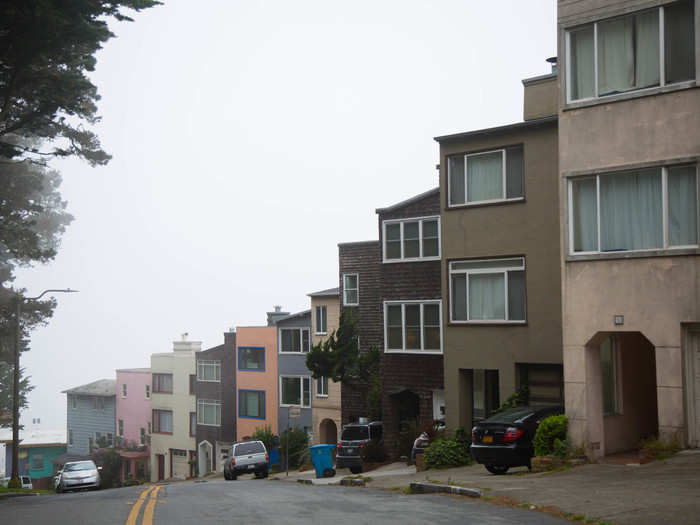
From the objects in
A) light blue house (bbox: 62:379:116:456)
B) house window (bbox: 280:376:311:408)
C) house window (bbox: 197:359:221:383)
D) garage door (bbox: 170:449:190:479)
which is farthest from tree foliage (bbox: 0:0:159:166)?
light blue house (bbox: 62:379:116:456)

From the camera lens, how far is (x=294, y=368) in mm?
53250

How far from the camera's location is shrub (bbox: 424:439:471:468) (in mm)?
24812

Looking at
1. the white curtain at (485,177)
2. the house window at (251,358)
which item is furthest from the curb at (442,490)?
the house window at (251,358)

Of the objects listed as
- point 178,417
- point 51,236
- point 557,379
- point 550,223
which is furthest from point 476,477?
point 51,236

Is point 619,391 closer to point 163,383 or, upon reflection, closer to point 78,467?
point 78,467

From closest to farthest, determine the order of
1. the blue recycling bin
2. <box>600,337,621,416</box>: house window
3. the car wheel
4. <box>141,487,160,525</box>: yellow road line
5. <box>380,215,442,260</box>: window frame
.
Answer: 1. <box>141,487,160,525</box>: yellow road line
2. the car wheel
3. <box>600,337,621,416</box>: house window
4. the blue recycling bin
5. <box>380,215,442,260</box>: window frame

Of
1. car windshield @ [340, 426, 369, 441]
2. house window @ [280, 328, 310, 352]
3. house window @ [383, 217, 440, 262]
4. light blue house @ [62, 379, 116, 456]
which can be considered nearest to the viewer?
car windshield @ [340, 426, 369, 441]

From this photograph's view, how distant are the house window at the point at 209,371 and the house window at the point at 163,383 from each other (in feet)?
15.7

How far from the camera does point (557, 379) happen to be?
960 inches

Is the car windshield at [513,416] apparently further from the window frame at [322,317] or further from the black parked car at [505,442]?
the window frame at [322,317]

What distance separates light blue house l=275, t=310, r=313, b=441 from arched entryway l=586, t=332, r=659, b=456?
31.9 meters

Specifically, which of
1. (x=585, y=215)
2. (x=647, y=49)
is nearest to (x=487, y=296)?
(x=585, y=215)

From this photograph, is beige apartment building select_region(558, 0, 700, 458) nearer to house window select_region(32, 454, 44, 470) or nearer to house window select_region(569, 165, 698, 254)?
house window select_region(569, 165, 698, 254)

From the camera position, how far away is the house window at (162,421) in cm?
6550
